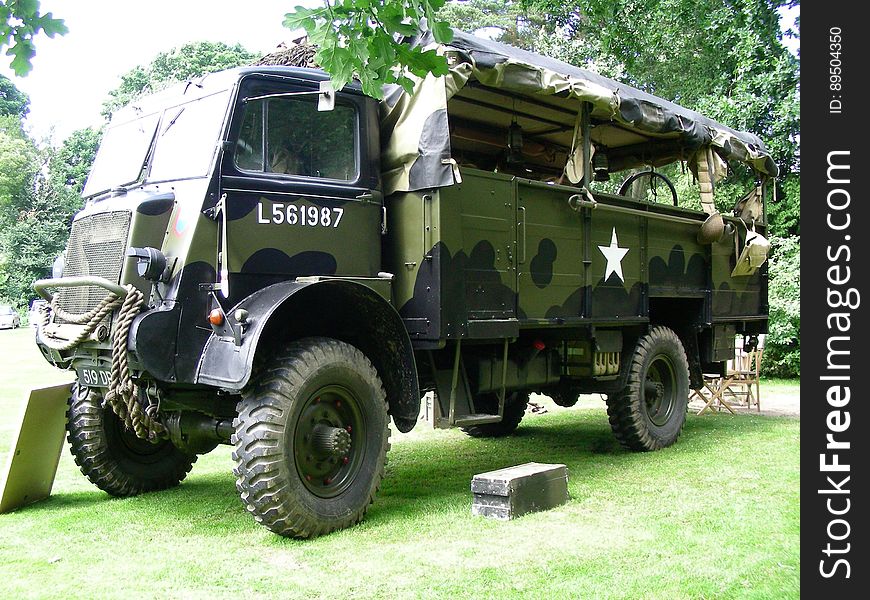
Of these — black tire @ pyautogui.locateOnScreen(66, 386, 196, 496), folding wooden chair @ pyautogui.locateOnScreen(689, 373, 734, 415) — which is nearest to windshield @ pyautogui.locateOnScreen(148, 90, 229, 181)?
black tire @ pyautogui.locateOnScreen(66, 386, 196, 496)

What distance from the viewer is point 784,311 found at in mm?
15602

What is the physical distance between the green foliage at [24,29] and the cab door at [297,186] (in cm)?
115

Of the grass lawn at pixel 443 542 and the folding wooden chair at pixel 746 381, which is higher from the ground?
the folding wooden chair at pixel 746 381

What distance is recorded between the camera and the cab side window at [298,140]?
18.2 ft

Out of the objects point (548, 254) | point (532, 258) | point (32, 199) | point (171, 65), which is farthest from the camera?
point (32, 199)

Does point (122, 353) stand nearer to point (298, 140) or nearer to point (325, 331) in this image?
point (325, 331)

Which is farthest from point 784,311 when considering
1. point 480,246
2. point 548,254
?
point 480,246

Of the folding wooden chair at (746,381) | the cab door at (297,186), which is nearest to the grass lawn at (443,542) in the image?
the cab door at (297,186)

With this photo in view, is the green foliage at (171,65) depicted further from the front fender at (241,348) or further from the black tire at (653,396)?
the front fender at (241,348)

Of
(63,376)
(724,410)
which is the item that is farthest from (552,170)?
(63,376)

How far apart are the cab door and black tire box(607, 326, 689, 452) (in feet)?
10.6

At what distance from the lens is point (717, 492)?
21.0 ft

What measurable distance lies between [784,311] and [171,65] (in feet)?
84.8

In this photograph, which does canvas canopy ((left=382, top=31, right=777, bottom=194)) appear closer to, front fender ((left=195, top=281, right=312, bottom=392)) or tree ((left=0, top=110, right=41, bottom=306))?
front fender ((left=195, top=281, right=312, bottom=392))
